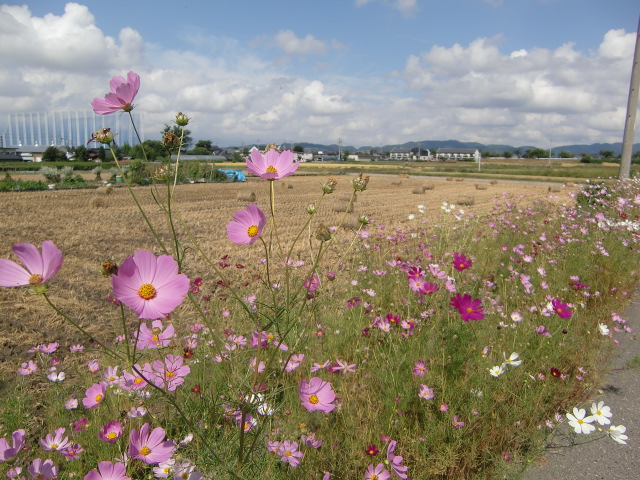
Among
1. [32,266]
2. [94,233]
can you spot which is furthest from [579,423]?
[94,233]

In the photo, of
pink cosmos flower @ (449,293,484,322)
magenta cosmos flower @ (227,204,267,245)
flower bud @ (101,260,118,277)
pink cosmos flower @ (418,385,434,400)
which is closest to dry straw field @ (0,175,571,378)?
flower bud @ (101,260,118,277)

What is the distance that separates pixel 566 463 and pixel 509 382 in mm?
458

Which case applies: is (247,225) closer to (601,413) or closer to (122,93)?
(122,93)

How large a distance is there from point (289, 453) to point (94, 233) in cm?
782

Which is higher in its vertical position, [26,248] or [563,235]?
[26,248]

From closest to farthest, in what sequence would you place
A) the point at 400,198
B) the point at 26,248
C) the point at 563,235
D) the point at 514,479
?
the point at 26,248 → the point at 514,479 → the point at 563,235 → the point at 400,198

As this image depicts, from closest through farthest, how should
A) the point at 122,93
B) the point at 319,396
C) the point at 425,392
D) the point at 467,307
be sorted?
the point at 122,93 → the point at 319,396 → the point at 467,307 → the point at 425,392

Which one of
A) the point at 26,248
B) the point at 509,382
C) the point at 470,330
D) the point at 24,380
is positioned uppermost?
the point at 26,248

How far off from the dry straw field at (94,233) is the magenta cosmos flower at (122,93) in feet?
1.39

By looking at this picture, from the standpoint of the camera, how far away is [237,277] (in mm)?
5352

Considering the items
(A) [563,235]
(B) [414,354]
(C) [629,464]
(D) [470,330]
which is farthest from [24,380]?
(A) [563,235]

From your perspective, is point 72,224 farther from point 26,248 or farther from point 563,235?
point 26,248

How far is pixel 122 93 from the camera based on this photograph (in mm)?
1077

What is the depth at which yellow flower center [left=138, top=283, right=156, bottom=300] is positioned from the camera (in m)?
0.94
